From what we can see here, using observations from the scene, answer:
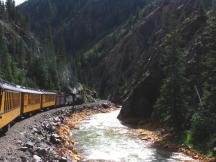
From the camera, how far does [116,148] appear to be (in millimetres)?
41250

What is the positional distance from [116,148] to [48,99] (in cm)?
3956

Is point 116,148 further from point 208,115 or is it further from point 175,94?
point 175,94

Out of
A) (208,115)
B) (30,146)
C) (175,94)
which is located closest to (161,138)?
(175,94)

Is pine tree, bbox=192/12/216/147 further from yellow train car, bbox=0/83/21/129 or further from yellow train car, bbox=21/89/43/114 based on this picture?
yellow train car, bbox=21/89/43/114

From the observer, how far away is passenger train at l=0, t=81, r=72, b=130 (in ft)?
105

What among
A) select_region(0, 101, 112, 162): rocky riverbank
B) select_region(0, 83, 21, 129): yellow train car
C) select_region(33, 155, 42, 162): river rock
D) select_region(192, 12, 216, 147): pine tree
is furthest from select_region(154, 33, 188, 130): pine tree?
select_region(33, 155, 42, 162): river rock

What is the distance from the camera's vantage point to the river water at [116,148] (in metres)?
36.6

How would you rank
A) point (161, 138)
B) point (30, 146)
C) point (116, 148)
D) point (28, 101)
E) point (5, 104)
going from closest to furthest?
1. point (30, 146)
2. point (5, 104)
3. point (116, 148)
4. point (161, 138)
5. point (28, 101)

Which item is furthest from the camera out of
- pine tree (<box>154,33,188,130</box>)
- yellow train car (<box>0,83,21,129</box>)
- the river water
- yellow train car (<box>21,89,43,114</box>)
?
pine tree (<box>154,33,188,130</box>)

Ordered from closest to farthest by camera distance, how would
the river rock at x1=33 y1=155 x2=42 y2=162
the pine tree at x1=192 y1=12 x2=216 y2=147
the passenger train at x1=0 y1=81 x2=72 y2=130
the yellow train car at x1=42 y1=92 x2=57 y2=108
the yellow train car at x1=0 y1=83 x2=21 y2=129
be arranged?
the river rock at x1=33 y1=155 x2=42 y2=162 → the yellow train car at x1=0 y1=83 x2=21 y2=129 → the passenger train at x1=0 y1=81 x2=72 y2=130 → the pine tree at x1=192 y1=12 x2=216 y2=147 → the yellow train car at x1=42 y1=92 x2=57 y2=108

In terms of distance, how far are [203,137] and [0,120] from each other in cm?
2023

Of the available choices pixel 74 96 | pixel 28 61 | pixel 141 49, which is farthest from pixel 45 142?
pixel 141 49

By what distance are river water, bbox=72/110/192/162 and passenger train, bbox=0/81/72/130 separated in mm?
6591

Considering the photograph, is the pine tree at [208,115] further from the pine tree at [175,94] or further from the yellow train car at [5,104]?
A: the yellow train car at [5,104]
